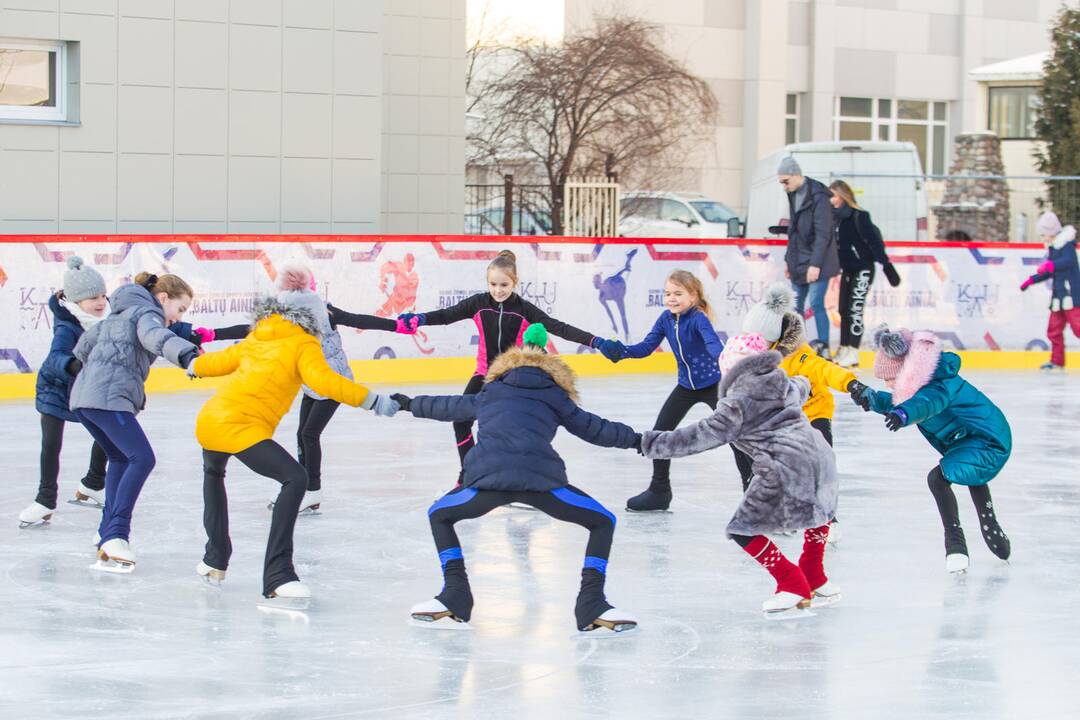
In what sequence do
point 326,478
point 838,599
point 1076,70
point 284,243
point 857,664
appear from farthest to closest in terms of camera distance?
point 1076,70 → point 284,243 → point 326,478 → point 838,599 → point 857,664

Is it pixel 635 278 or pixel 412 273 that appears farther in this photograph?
pixel 635 278

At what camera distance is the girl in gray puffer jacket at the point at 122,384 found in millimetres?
6316

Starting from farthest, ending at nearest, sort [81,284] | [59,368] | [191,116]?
[191,116], [59,368], [81,284]

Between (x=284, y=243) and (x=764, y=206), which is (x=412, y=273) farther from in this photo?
(x=764, y=206)

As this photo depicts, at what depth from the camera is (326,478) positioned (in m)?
8.73

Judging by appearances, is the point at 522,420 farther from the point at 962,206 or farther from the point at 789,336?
the point at 962,206

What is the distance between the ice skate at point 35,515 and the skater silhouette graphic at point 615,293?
790 centimetres

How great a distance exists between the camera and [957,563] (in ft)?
21.2

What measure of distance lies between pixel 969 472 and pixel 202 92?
10256 mm

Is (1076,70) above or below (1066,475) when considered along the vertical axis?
above

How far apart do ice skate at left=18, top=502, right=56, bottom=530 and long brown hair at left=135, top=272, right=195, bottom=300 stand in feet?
4.54

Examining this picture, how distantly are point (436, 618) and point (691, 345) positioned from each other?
2.38 m

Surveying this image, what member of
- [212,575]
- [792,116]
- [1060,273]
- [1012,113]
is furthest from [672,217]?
[212,575]

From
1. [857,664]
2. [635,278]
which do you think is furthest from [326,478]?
[635,278]
